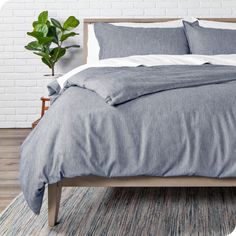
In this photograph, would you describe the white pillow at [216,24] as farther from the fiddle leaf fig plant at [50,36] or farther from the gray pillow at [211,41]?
the fiddle leaf fig plant at [50,36]

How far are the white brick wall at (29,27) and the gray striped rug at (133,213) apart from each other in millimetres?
2173

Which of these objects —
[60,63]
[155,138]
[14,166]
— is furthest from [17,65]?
[155,138]

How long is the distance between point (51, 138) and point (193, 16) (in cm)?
302

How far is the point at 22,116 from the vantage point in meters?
5.08

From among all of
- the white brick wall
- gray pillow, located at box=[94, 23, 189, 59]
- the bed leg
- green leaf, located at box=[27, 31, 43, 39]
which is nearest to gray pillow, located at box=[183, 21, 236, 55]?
gray pillow, located at box=[94, 23, 189, 59]

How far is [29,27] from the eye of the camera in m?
4.98

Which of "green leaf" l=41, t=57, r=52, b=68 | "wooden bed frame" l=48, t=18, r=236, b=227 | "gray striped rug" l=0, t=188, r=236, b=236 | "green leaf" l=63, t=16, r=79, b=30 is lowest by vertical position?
"gray striped rug" l=0, t=188, r=236, b=236

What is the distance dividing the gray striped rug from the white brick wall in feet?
7.13

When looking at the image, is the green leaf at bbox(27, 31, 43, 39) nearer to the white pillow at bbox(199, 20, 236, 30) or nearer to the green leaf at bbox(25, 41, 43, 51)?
the green leaf at bbox(25, 41, 43, 51)

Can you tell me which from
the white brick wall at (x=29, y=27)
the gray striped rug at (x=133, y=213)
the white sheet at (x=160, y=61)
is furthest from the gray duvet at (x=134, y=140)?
the white brick wall at (x=29, y=27)

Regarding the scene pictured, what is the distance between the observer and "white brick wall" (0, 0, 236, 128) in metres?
4.91

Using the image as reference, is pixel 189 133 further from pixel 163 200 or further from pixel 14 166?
pixel 14 166

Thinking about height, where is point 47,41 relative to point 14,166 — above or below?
above

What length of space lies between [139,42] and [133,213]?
1.90 meters
